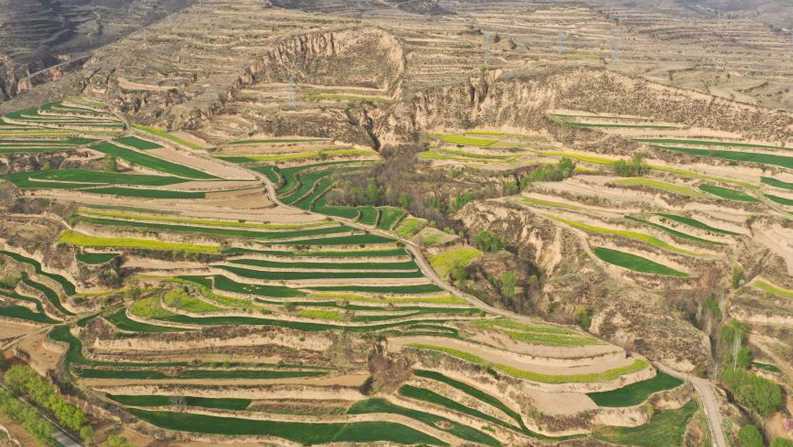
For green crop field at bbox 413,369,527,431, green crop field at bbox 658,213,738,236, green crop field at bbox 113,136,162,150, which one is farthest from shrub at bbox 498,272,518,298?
green crop field at bbox 113,136,162,150

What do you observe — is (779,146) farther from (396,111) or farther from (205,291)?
(205,291)

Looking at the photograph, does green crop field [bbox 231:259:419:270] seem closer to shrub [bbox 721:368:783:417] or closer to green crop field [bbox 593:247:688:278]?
green crop field [bbox 593:247:688:278]

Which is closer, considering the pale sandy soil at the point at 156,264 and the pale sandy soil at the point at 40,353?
the pale sandy soil at the point at 40,353

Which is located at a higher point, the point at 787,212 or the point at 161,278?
the point at 787,212

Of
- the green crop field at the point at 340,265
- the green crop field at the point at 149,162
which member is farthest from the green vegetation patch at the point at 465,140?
the green crop field at the point at 340,265

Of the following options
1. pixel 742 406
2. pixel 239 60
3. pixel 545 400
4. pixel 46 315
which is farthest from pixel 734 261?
pixel 239 60

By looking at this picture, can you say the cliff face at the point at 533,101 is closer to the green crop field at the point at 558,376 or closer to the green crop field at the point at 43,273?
the green crop field at the point at 43,273

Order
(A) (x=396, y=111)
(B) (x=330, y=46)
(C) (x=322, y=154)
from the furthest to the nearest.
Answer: (B) (x=330, y=46)
(A) (x=396, y=111)
(C) (x=322, y=154)
